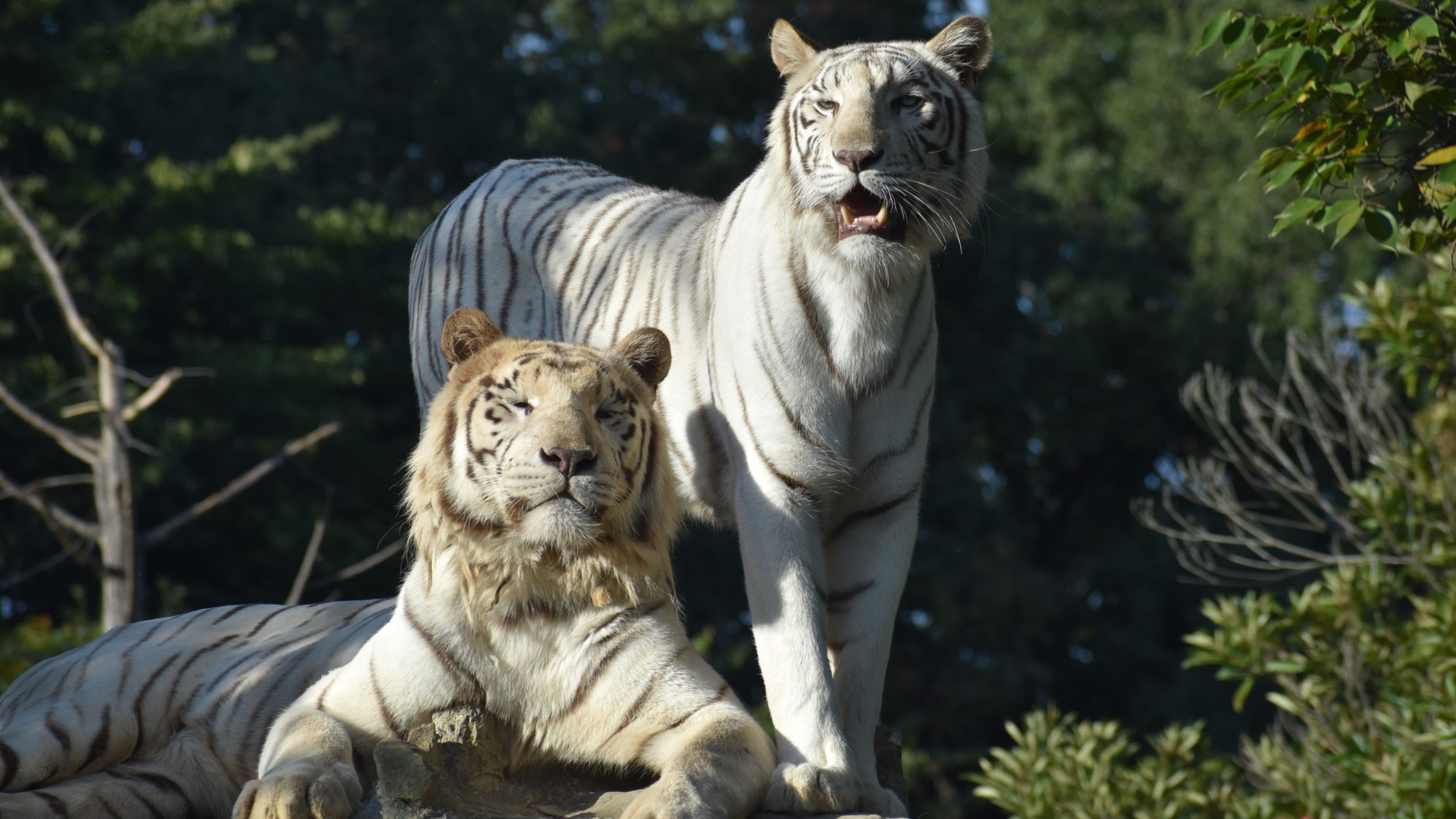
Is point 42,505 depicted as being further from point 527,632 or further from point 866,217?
point 866,217

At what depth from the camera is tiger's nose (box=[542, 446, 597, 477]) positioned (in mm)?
2455

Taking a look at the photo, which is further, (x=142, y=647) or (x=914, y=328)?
(x=142, y=647)

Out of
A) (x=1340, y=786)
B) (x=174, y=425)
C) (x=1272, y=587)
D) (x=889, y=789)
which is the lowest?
(x=1272, y=587)

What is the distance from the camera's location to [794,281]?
2.89m

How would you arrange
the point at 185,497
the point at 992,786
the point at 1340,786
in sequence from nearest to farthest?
1. the point at 1340,786
2. the point at 992,786
3. the point at 185,497

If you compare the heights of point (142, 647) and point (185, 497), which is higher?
point (142, 647)

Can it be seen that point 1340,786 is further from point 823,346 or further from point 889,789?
point 823,346

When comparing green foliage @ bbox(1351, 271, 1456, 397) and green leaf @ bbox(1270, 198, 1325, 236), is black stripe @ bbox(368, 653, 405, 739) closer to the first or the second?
green leaf @ bbox(1270, 198, 1325, 236)

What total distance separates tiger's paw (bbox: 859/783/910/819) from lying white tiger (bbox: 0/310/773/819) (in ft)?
0.81

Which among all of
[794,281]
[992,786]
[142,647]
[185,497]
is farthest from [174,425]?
[794,281]

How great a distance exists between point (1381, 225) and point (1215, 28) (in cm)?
51

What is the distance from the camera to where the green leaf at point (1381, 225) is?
9.37ft

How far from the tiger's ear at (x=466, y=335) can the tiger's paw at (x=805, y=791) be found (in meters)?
0.98

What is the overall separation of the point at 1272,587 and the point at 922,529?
3465mm
